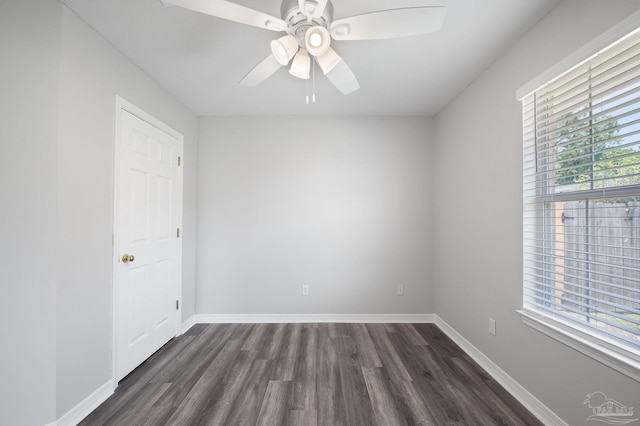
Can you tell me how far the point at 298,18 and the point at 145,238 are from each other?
6.74ft

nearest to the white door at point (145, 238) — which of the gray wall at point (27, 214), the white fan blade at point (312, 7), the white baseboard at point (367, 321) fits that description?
the white baseboard at point (367, 321)

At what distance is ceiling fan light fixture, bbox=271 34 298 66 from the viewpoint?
1.41 metres

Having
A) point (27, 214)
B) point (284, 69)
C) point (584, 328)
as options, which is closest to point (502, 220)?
point (584, 328)

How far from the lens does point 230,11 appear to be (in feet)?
3.86

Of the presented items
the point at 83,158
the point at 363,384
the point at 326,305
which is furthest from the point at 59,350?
the point at 326,305

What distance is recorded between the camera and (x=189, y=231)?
2.94 meters

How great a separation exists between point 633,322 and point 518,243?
26.8 inches

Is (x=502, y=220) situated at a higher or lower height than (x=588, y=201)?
lower

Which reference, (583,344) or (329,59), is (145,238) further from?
(583,344)

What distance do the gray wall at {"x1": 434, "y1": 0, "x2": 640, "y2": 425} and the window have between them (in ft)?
0.33

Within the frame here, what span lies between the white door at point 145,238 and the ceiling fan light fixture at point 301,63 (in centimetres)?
136

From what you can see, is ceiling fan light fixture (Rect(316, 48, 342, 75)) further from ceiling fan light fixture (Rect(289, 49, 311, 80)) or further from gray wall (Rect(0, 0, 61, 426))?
gray wall (Rect(0, 0, 61, 426))

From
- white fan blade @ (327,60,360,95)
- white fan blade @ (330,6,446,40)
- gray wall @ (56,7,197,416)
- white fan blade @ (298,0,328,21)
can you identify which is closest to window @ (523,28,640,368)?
white fan blade @ (330,6,446,40)

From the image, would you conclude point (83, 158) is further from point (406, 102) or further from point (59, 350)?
point (406, 102)
